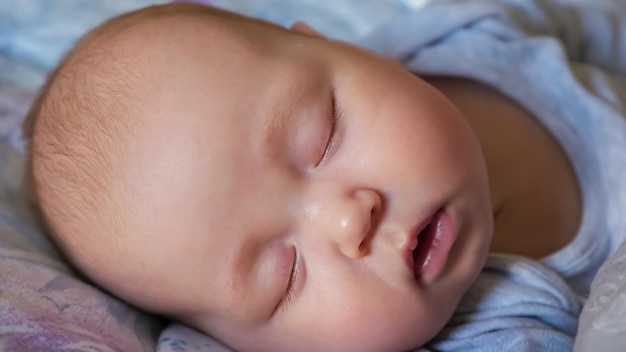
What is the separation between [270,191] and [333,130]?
0.40 ft

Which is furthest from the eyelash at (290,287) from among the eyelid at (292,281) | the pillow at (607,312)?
the pillow at (607,312)

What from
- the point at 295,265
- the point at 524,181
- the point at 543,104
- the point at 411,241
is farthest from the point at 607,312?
the point at 543,104

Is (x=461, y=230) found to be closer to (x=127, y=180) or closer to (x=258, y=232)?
(x=258, y=232)

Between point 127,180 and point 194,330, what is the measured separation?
0.86ft

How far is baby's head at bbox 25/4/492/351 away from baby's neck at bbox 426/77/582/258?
22 centimetres

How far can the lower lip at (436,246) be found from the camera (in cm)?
94

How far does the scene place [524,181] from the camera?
1.24 meters

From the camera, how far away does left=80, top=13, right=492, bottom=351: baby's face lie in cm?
92

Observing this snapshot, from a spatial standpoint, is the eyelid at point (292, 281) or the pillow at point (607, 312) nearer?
the pillow at point (607, 312)

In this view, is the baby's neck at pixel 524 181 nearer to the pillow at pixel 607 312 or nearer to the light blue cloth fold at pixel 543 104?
the light blue cloth fold at pixel 543 104

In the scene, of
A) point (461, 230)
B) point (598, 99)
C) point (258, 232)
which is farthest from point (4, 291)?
point (598, 99)

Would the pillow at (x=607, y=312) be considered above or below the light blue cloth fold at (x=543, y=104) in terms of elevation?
above

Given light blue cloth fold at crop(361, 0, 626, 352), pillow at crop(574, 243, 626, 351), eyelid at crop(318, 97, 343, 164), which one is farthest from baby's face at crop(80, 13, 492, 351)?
pillow at crop(574, 243, 626, 351)

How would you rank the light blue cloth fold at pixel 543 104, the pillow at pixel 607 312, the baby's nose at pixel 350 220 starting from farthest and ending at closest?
1. the light blue cloth fold at pixel 543 104
2. the baby's nose at pixel 350 220
3. the pillow at pixel 607 312
